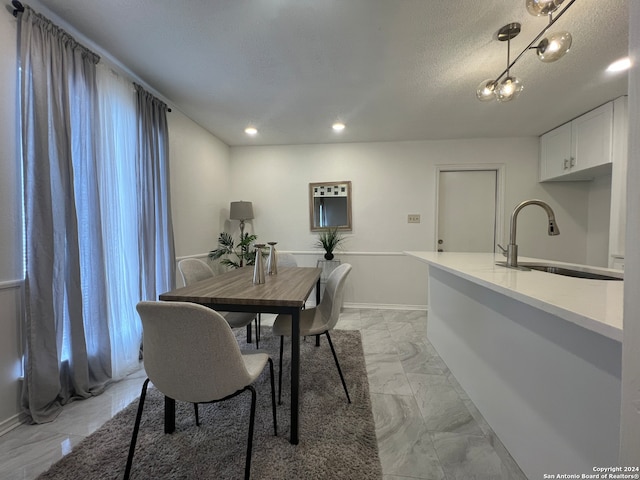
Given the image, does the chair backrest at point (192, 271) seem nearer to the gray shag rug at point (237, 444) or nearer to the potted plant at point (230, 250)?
the gray shag rug at point (237, 444)

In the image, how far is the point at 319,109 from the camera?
2543mm

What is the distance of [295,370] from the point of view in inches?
46.8

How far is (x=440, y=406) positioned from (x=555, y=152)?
10.8 feet

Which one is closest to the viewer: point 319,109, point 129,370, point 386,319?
point 129,370

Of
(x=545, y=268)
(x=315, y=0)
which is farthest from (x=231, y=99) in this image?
(x=545, y=268)

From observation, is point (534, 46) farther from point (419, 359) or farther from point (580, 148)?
point (419, 359)

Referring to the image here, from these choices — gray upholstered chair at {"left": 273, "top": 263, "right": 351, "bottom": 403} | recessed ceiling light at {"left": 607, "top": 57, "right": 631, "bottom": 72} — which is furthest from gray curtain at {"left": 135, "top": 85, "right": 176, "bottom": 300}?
recessed ceiling light at {"left": 607, "top": 57, "right": 631, "bottom": 72}

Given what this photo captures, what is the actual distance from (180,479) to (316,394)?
809 millimetres

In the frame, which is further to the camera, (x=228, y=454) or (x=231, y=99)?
(x=231, y=99)

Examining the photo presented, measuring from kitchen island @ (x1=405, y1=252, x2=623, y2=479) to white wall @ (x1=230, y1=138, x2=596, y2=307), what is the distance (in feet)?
6.34

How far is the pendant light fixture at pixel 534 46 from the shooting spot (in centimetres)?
113

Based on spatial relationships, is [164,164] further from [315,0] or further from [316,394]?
[316,394]

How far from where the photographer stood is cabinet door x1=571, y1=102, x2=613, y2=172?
7.77 ft

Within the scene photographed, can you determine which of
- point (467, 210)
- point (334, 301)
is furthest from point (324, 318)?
point (467, 210)
